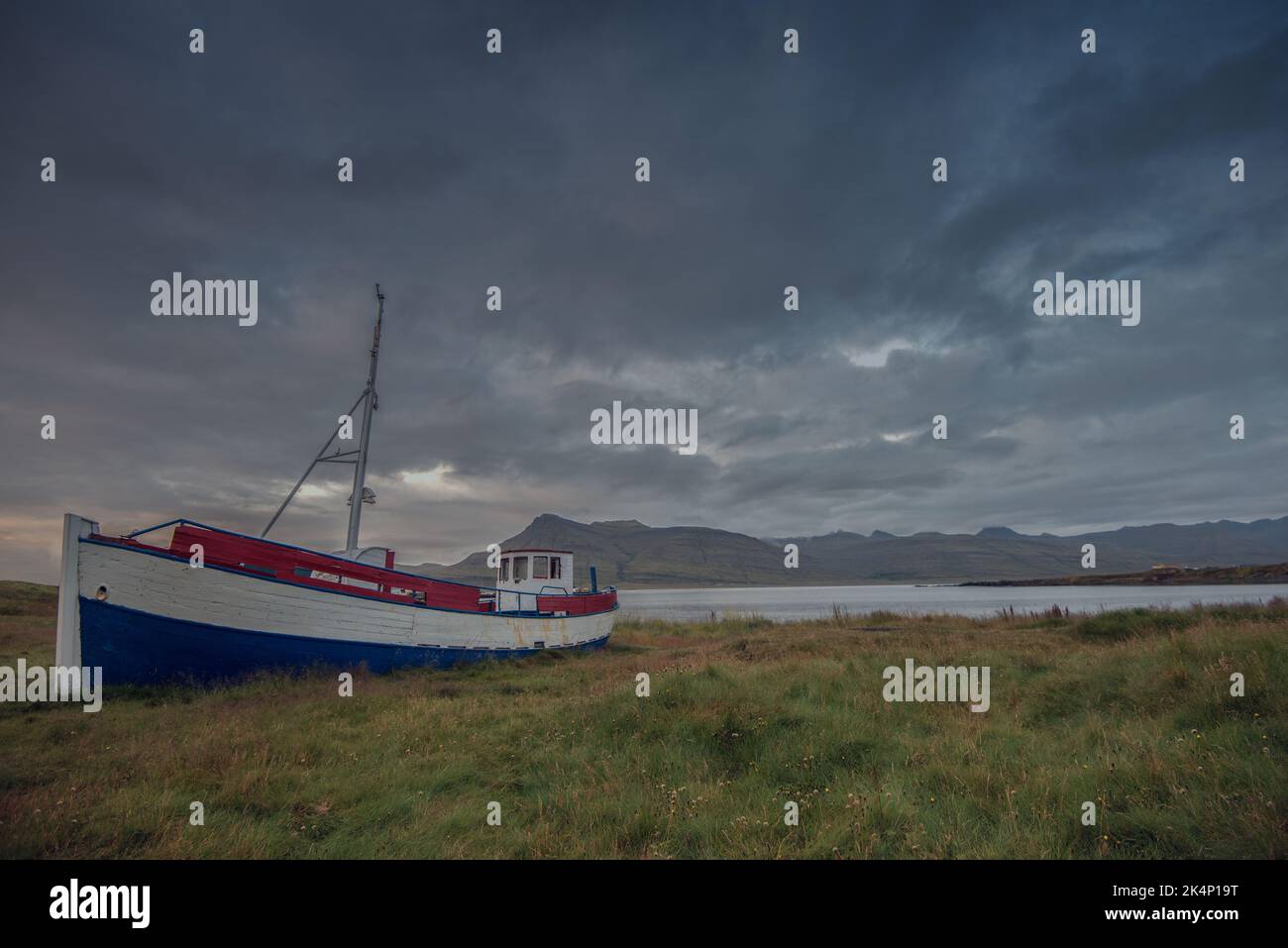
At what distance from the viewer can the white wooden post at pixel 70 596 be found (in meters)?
12.6

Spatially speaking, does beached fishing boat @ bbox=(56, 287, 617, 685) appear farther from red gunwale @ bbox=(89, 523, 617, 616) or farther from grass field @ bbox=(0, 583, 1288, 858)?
grass field @ bbox=(0, 583, 1288, 858)

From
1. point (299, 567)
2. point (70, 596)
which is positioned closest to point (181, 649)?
point (70, 596)

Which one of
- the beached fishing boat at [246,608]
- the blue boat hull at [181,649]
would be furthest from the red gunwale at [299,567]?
the blue boat hull at [181,649]

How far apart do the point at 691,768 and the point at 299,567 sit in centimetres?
1304

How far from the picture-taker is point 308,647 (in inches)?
618

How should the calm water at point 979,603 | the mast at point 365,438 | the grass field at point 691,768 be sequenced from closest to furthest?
the grass field at point 691,768
the mast at point 365,438
the calm water at point 979,603

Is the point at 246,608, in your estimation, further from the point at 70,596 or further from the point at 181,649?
the point at 70,596

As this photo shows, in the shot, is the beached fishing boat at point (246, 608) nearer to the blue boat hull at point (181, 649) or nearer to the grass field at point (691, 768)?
the blue boat hull at point (181, 649)

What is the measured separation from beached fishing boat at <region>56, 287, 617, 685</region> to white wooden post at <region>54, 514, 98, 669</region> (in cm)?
2

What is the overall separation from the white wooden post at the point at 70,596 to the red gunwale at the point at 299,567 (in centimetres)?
33

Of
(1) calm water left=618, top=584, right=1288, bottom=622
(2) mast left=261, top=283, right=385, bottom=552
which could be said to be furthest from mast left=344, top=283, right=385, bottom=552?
(1) calm water left=618, top=584, right=1288, bottom=622

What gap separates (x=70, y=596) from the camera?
12.8m
